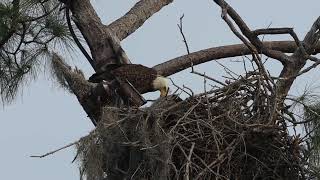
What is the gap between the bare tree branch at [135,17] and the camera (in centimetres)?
551

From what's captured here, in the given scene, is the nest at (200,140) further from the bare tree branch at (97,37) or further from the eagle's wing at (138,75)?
the bare tree branch at (97,37)

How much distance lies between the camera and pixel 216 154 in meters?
4.40

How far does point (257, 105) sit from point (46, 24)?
1.58 meters

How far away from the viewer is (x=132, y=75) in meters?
5.06

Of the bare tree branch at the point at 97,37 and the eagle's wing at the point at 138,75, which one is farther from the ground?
the bare tree branch at the point at 97,37

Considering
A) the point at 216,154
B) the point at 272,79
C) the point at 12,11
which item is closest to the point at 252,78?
the point at 272,79

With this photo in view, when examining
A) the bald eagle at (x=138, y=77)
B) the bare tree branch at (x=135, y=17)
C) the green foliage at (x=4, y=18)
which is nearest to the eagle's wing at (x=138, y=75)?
the bald eagle at (x=138, y=77)

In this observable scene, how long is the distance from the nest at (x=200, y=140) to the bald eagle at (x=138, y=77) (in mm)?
472

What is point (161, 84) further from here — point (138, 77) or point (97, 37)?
point (97, 37)

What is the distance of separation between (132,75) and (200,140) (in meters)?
0.76

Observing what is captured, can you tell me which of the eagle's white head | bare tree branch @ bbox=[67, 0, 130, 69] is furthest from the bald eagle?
bare tree branch @ bbox=[67, 0, 130, 69]

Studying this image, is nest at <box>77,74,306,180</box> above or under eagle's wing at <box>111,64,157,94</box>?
under

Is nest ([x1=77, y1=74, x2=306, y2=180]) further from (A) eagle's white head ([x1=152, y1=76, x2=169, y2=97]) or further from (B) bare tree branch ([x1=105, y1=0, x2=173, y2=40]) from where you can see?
(B) bare tree branch ([x1=105, y1=0, x2=173, y2=40])

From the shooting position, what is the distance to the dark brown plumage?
5.03 metres
